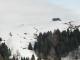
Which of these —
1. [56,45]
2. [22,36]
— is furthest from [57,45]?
[22,36]

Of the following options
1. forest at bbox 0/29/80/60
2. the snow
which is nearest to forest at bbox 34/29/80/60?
forest at bbox 0/29/80/60

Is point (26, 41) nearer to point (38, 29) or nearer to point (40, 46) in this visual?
point (40, 46)

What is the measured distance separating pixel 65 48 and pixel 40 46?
9372 mm

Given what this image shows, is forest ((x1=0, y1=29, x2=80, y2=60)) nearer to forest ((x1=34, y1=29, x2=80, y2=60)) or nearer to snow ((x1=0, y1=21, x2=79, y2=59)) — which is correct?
forest ((x1=34, y1=29, x2=80, y2=60))

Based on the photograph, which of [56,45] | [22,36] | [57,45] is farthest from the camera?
[22,36]

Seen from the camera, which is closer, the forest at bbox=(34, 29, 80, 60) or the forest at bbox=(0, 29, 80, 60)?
the forest at bbox=(0, 29, 80, 60)

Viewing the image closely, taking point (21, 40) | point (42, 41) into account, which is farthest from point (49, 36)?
point (21, 40)

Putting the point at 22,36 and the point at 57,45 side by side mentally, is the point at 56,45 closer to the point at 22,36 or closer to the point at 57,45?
the point at 57,45

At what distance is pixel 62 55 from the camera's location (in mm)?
81562

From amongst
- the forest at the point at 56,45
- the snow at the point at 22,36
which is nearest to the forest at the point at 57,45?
the forest at the point at 56,45

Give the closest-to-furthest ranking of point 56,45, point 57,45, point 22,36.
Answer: point 57,45
point 56,45
point 22,36

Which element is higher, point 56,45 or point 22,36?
point 22,36

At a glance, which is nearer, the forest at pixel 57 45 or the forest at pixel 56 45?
the forest at pixel 56 45

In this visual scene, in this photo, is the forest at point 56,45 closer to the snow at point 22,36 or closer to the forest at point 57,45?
the forest at point 57,45
